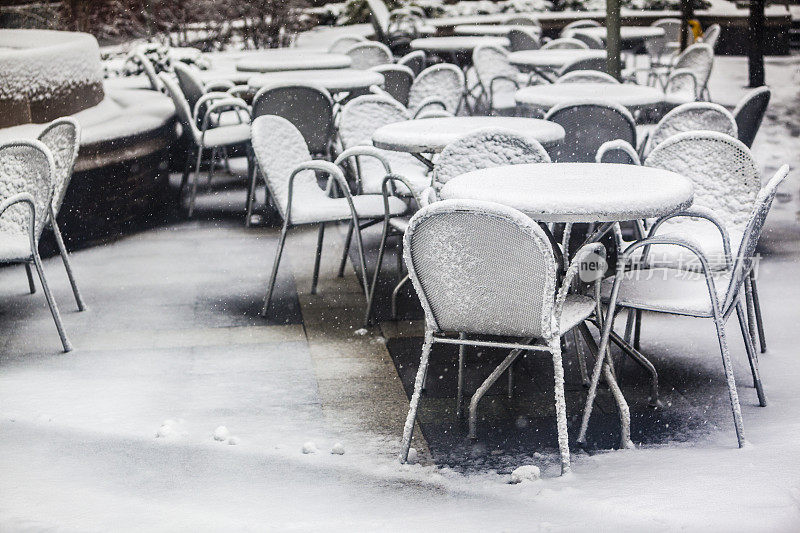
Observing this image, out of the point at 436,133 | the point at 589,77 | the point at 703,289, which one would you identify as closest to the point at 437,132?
the point at 436,133

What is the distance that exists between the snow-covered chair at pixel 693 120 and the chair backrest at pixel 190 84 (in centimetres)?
372

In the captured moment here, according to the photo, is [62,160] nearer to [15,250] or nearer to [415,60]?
[15,250]

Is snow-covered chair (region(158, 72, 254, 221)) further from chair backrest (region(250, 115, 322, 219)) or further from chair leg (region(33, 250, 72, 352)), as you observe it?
chair leg (region(33, 250, 72, 352))

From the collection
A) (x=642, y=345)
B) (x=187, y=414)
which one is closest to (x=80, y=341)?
(x=187, y=414)

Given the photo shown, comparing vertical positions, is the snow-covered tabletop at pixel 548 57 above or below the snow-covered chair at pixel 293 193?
above

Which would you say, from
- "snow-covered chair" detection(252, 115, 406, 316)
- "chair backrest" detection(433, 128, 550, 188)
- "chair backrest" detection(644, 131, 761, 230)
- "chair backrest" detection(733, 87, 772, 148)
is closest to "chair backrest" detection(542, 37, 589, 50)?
"chair backrest" detection(733, 87, 772, 148)

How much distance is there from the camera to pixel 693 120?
5.01 metres

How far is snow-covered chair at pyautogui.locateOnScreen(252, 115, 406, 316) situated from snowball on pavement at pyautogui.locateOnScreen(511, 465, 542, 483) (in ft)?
5.69

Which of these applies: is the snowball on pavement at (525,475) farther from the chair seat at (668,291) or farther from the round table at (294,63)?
the round table at (294,63)

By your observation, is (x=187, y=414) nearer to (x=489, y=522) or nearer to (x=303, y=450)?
(x=303, y=450)

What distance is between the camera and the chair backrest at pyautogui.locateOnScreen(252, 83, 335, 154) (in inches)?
248

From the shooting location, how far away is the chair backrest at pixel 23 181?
4422mm

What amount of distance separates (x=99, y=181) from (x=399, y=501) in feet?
13.9

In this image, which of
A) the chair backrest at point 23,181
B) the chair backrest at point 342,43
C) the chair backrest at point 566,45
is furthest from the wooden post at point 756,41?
the chair backrest at point 23,181
